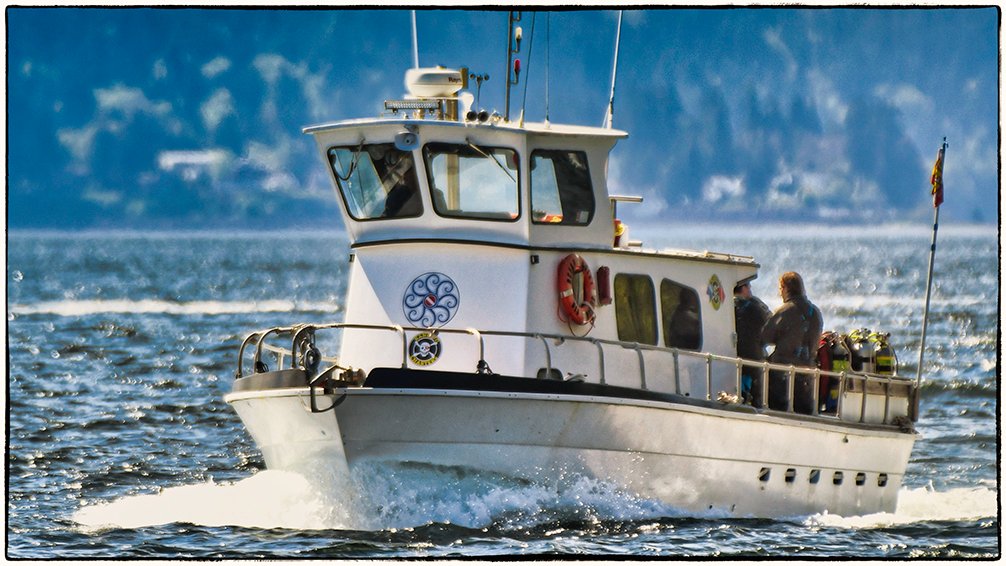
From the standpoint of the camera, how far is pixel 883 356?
66.4 feet

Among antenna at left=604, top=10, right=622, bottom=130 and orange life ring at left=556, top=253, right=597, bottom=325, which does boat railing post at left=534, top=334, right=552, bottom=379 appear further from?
antenna at left=604, top=10, right=622, bottom=130

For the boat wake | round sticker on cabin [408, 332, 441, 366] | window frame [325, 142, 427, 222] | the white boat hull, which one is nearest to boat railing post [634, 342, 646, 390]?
the white boat hull

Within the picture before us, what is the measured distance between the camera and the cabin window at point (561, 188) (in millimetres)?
17219

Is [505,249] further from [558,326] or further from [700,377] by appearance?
[700,377]

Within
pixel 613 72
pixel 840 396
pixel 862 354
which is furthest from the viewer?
pixel 862 354

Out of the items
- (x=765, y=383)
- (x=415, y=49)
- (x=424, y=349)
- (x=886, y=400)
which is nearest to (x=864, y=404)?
(x=886, y=400)

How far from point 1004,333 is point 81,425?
1335 cm

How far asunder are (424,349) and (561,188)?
1952 millimetres

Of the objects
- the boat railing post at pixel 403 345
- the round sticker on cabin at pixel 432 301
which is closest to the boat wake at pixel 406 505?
the boat railing post at pixel 403 345

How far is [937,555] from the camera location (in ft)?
55.9

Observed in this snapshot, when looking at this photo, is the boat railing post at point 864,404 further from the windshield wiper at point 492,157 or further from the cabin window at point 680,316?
the windshield wiper at point 492,157

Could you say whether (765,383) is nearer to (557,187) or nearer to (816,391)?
(816,391)

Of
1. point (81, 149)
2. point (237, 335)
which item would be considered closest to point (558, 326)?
point (237, 335)

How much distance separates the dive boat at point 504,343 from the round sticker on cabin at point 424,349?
2 cm
